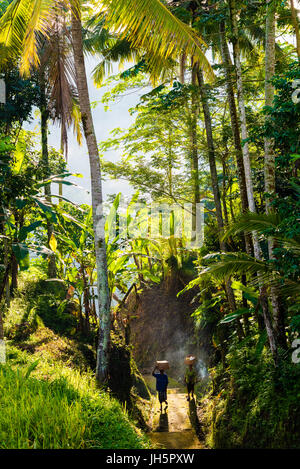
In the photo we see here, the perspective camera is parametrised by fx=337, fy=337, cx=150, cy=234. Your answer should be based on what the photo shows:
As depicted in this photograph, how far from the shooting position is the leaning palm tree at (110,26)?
191 inches

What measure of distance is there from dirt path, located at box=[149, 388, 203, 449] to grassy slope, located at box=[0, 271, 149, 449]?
3.91 feet

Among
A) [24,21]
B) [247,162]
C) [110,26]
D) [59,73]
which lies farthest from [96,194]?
[59,73]

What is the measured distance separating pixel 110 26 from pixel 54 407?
17.8ft

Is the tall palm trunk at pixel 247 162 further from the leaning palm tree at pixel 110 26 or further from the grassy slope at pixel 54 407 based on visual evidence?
the grassy slope at pixel 54 407

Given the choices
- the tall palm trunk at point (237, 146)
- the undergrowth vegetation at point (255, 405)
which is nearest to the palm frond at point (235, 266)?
the tall palm trunk at point (237, 146)

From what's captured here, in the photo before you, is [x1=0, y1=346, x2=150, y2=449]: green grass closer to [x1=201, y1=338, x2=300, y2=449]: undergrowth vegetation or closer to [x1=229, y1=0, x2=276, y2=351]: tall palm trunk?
[x1=201, y1=338, x2=300, y2=449]: undergrowth vegetation

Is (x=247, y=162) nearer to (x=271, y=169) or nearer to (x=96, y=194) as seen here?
(x=271, y=169)

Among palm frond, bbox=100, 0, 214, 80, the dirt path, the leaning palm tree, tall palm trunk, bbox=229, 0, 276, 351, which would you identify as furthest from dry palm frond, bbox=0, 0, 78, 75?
the dirt path

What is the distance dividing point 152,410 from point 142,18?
7.22m

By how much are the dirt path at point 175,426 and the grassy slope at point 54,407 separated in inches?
47.0

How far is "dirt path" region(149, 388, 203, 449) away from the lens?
5.44 meters

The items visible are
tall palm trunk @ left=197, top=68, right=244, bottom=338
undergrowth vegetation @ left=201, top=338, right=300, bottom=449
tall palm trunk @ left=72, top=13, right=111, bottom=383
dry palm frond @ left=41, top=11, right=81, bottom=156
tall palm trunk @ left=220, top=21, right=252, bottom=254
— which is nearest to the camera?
undergrowth vegetation @ left=201, top=338, right=300, bottom=449

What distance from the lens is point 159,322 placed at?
1154cm
